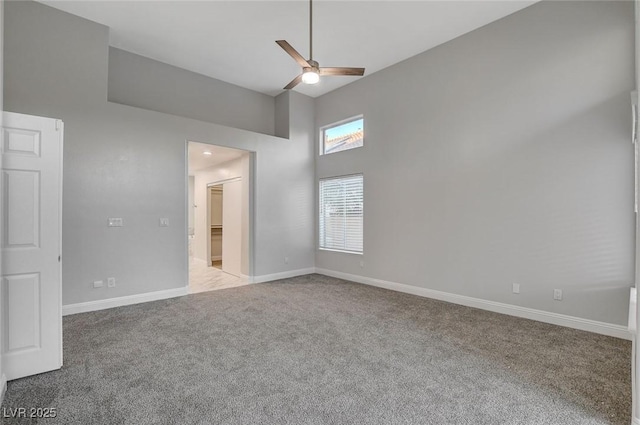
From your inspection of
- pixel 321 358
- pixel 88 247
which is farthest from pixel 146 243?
pixel 321 358

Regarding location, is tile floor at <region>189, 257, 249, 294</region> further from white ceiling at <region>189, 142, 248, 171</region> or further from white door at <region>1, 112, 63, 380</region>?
white door at <region>1, 112, 63, 380</region>

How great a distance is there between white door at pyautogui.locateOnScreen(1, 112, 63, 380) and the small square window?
447 cm

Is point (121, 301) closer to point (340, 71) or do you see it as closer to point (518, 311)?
point (340, 71)

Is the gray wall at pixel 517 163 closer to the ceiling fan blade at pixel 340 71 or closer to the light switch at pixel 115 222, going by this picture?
the ceiling fan blade at pixel 340 71

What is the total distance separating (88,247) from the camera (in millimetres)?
3928

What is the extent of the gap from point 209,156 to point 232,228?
1.54 metres

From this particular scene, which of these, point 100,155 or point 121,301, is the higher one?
point 100,155

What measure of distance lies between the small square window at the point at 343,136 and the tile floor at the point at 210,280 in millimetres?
3165

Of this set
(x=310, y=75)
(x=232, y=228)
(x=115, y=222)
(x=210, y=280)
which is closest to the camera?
(x=310, y=75)

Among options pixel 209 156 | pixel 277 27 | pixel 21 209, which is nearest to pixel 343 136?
pixel 277 27

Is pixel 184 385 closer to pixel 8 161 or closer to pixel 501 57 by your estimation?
pixel 8 161

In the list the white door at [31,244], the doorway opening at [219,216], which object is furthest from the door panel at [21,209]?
the doorway opening at [219,216]

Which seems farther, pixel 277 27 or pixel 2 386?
pixel 277 27

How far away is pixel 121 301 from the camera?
4.16 metres
